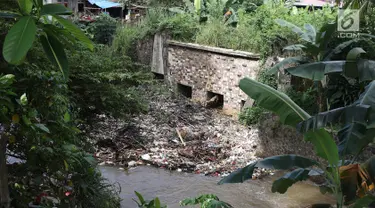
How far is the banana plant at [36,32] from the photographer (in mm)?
1371

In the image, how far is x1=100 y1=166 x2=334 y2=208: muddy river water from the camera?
6.48m

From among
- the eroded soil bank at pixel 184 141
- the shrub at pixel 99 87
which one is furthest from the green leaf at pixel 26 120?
the eroded soil bank at pixel 184 141

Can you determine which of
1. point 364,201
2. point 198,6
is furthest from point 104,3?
point 364,201

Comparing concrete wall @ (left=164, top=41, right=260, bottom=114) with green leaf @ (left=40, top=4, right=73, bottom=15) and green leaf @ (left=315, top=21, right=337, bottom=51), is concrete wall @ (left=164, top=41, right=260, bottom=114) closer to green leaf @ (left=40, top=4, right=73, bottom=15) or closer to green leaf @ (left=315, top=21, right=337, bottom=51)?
green leaf @ (left=315, top=21, right=337, bottom=51)

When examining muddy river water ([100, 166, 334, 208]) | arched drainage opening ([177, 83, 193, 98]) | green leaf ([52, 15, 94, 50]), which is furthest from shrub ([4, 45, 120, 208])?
arched drainage opening ([177, 83, 193, 98])

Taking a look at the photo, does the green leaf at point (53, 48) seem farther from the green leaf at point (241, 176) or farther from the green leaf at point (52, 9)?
the green leaf at point (241, 176)

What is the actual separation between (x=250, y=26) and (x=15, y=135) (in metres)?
8.55

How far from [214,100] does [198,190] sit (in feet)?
15.7

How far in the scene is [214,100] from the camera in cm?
1138

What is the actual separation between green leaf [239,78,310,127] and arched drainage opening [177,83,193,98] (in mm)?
8601

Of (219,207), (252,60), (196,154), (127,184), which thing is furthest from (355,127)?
Answer: (252,60)

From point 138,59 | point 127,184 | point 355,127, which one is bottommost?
point 127,184

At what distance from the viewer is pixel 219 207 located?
11.5 feet

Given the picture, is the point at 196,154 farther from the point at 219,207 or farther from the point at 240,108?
the point at 219,207
